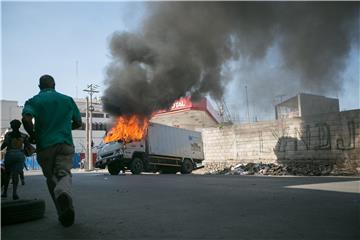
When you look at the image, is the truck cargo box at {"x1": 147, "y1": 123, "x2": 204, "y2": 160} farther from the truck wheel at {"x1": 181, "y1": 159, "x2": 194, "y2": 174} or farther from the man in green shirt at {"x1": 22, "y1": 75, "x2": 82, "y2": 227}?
the man in green shirt at {"x1": 22, "y1": 75, "x2": 82, "y2": 227}

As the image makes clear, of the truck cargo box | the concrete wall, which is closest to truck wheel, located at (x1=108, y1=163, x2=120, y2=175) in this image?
the truck cargo box

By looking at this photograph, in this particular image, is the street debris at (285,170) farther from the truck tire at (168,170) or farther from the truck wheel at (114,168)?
the truck wheel at (114,168)

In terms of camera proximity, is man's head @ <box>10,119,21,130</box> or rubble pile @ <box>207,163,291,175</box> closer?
man's head @ <box>10,119,21,130</box>

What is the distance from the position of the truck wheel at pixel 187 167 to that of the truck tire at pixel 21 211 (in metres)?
18.0

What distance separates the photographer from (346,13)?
39.7 ft

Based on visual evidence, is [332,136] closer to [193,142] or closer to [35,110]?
[193,142]

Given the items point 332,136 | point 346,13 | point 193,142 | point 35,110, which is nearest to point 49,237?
point 35,110

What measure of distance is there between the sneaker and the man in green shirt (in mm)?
225

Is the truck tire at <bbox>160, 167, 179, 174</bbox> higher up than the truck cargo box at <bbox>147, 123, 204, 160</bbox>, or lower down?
lower down

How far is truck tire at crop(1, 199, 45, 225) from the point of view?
14.1 feet

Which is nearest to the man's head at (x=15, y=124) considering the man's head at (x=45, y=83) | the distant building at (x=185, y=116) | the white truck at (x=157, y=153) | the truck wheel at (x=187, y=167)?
the man's head at (x=45, y=83)

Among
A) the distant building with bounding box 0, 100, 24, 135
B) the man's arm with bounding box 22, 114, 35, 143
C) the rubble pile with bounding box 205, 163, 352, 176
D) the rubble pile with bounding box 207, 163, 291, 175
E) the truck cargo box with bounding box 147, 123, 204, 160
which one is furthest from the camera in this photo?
the distant building with bounding box 0, 100, 24, 135

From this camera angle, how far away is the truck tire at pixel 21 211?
169 inches

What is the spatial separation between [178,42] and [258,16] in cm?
529
